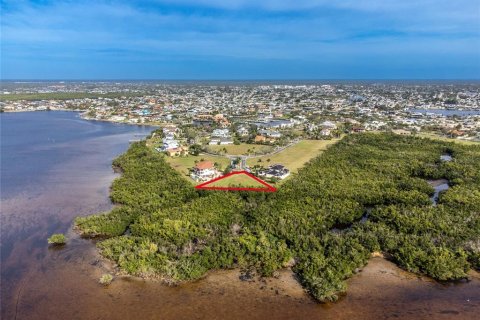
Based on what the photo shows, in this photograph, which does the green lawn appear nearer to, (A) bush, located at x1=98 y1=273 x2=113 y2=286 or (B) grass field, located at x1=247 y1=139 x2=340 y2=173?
(B) grass field, located at x1=247 y1=139 x2=340 y2=173

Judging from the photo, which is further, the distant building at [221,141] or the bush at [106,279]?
the distant building at [221,141]

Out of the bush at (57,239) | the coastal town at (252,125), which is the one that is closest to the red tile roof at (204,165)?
the coastal town at (252,125)

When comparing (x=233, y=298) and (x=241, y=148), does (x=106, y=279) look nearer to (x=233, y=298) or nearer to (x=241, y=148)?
(x=233, y=298)

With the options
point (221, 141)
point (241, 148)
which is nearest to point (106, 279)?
point (241, 148)

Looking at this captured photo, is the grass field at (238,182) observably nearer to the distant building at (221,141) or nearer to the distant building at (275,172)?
the distant building at (275,172)

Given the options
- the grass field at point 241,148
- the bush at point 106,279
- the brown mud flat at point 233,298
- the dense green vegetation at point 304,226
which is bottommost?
the brown mud flat at point 233,298

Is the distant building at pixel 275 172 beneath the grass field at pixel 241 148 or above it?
beneath
